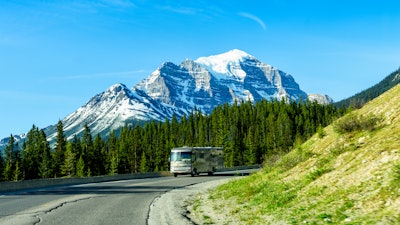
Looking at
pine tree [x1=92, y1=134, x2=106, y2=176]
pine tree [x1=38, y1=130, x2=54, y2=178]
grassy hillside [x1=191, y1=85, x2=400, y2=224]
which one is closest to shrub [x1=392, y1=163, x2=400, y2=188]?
grassy hillside [x1=191, y1=85, x2=400, y2=224]

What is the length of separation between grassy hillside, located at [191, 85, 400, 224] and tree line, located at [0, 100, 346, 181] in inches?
2689

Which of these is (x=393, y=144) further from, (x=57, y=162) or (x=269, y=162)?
(x=57, y=162)

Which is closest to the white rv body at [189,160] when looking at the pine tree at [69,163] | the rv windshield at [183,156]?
the rv windshield at [183,156]

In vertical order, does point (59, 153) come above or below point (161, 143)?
below

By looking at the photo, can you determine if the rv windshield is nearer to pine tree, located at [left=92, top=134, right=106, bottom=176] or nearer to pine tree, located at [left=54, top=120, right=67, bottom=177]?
pine tree, located at [left=54, top=120, right=67, bottom=177]

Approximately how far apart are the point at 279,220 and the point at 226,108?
17270 centimetres

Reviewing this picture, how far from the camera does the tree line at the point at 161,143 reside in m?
116

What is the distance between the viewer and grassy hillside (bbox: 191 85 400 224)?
10.3 m

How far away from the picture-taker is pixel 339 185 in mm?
12836

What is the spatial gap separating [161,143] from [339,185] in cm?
14165

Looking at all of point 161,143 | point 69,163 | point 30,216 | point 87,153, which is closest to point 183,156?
point 30,216

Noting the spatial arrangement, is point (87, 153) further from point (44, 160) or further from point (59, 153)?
point (44, 160)

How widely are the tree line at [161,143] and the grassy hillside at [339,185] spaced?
224 ft

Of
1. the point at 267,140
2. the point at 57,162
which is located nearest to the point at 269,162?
the point at 57,162
